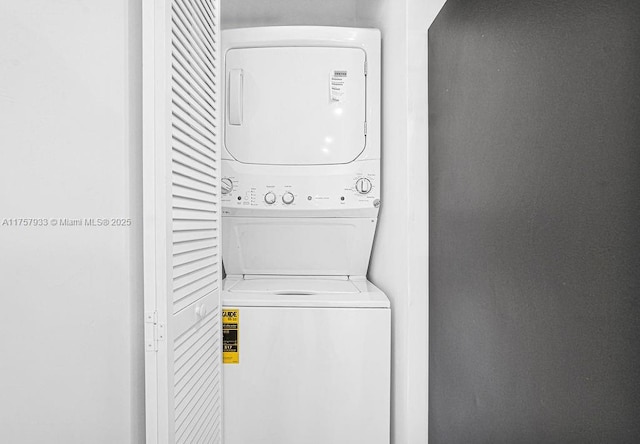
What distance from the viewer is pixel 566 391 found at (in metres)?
0.70

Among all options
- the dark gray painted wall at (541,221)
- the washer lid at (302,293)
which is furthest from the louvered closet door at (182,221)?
the dark gray painted wall at (541,221)

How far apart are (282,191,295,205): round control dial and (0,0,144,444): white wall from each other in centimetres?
97

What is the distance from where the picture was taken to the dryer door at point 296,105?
76.8 inches

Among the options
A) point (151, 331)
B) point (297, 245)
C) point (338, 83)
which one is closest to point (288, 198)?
point (297, 245)

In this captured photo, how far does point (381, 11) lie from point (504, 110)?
125 centimetres

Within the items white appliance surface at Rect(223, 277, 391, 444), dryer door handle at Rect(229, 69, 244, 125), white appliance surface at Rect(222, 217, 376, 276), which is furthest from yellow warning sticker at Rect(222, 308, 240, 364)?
dryer door handle at Rect(229, 69, 244, 125)

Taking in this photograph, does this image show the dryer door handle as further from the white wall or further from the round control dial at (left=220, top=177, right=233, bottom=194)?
the white wall

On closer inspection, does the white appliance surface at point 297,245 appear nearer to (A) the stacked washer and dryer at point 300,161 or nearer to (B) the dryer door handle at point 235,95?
(A) the stacked washer and dryer at point 300,161

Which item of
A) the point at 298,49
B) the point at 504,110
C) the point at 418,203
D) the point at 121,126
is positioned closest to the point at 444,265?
the point at 418,203

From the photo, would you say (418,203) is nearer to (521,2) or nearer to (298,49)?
(521,2)

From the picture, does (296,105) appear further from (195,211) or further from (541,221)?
(541,221)

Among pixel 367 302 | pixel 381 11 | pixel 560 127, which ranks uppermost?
pixel 381 11

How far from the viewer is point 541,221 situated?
771mm

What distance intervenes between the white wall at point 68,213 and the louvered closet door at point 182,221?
43 mm
